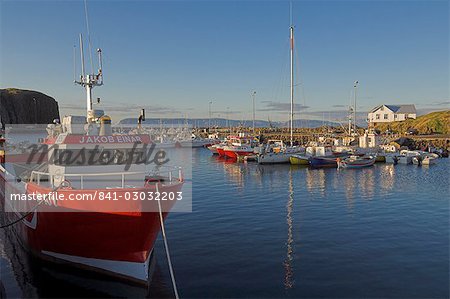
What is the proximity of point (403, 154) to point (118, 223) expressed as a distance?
1956 inches

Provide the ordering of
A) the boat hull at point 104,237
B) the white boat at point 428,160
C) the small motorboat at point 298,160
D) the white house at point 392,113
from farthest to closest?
the white house at point 392,113 < the small motorboat at point 298,160 < the white boat at point 428,160 < the boat hull at point 104,237

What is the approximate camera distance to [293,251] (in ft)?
47.6

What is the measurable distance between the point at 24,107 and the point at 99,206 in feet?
553

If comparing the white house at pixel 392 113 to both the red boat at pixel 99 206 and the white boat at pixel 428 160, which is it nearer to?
the white boat at pixel 428 160

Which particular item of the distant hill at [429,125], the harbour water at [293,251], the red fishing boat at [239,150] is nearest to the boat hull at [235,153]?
the red fishing boat at [239,150]

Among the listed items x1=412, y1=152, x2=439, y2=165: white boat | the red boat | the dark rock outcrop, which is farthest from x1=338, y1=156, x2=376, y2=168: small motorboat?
the dark rock outcrop

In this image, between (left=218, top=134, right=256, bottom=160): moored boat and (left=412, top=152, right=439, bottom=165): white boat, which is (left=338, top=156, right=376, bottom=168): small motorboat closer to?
(left=412, top=152, right=439, bottom=165): white boat

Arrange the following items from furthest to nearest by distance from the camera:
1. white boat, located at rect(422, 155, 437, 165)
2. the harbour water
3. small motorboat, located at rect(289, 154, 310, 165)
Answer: small motorboat, located at rect(289, 154, 310, 165), white boat, located at rect(422, 155, 437, 165), the harbour water

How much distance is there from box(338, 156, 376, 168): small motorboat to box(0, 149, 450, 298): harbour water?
53.5ft

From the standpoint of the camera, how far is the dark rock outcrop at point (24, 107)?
469ft

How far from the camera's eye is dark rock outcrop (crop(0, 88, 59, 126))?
143 meters

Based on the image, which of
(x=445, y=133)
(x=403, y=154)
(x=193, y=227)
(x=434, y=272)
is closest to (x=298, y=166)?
(x=403, y=154)

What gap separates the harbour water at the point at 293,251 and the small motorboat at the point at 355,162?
16305mm

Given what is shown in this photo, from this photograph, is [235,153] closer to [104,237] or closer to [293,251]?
[293,251]
